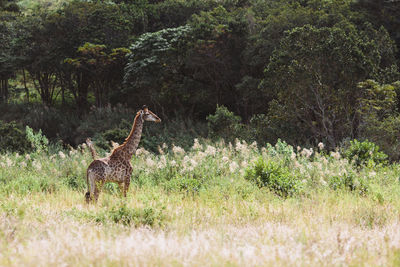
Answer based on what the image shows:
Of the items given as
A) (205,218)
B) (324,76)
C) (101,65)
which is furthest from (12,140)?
(205,218)

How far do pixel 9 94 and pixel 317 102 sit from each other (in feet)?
85.5

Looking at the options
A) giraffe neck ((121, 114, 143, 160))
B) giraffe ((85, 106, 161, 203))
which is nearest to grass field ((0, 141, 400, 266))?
giraffe ((85, 106, 161, 203))

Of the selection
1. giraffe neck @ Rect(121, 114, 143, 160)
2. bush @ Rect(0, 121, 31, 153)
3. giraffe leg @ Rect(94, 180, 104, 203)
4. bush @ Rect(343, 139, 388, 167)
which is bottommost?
bush @ Rect(0, 121, 31, 153)

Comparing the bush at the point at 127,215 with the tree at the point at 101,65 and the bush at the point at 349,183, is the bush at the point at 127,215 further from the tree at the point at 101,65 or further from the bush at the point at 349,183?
the tree at the point at 101,65

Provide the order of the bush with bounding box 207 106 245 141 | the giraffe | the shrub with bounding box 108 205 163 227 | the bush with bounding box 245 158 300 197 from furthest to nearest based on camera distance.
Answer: the bush with bounding box 207 106 245 141 < the bush with bounding box 245 158 300 197 < the giraffe < the shrub with bounding box 108 205 163 227

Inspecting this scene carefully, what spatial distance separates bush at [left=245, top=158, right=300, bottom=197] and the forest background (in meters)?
5.10

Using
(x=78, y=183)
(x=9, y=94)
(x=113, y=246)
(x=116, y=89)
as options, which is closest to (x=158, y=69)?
(x=116, y=89)

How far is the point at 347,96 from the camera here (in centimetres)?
1300

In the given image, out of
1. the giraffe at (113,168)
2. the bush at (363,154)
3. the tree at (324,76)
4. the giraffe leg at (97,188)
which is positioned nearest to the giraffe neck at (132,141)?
the giraffe at (113,168)

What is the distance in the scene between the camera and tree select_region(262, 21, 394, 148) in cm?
1265

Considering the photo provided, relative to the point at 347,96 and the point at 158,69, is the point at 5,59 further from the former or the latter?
the point at 347,96

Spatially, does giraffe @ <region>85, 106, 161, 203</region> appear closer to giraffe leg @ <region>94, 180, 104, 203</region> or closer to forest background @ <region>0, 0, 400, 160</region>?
giraffe leg @ <region>94, 180, 104, 203</region>

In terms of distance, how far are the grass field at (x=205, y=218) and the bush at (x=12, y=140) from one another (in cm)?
522

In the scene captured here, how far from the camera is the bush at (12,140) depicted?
49.0 feet
